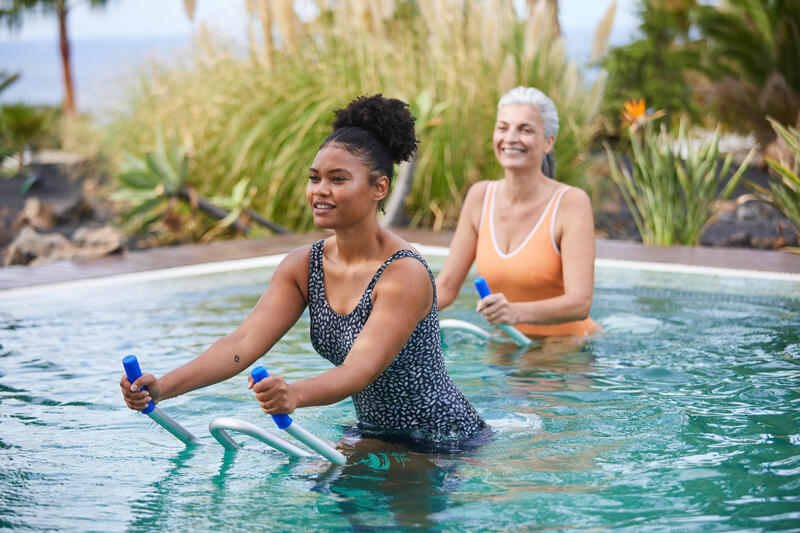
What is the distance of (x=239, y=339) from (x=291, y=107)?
6.87 m

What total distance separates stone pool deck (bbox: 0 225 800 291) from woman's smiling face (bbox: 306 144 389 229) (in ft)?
13.7

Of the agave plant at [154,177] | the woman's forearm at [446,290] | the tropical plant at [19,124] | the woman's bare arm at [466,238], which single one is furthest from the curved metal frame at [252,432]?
the tropical plant at [19,124]

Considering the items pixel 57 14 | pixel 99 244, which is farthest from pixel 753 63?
pixel 57 14

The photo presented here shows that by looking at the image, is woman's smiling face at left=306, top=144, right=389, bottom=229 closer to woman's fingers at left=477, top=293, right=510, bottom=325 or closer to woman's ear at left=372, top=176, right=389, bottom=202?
woman's ear at left=372, top=176, right=389, bottom=202

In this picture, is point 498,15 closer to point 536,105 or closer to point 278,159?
point 278,159

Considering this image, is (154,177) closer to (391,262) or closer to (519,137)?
(519,137)

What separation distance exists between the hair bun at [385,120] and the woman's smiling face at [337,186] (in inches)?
4.1

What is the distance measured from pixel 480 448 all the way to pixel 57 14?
113 feet

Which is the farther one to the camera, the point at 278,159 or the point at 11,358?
the point at 278,159

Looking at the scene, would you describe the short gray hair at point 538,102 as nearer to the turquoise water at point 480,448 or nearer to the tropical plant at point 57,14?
the turquoise water at point 480,448

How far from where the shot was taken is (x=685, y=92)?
68.1ft

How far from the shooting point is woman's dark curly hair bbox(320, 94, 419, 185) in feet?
9.11

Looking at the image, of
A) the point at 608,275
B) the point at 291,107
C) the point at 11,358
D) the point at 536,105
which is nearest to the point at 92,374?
the point at 11,358

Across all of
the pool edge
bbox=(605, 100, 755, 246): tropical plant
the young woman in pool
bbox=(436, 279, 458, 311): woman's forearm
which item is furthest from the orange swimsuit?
bbox=(605, 100, 755, 246): tropical plant
